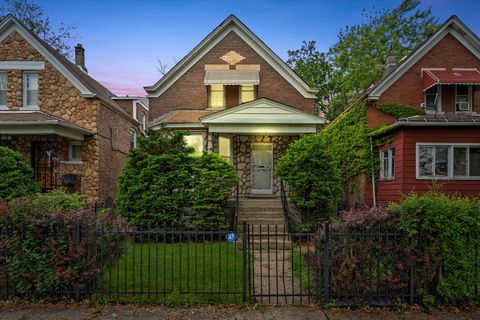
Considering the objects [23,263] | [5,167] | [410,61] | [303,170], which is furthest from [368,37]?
[23,263]

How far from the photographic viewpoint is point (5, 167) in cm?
1177

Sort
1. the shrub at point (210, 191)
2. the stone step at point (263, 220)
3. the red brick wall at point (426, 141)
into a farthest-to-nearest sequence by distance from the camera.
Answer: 1. the red brick wall at point (426, 141)
2. the stone step at point (263, 220)
3. the shrub at point (210, 191)

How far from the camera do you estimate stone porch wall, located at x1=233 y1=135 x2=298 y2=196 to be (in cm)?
1505

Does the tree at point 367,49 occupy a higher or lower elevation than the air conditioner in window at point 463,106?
higher

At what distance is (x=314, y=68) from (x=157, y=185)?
30.3 meters

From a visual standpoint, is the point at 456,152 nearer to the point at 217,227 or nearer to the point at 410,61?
the point at 410,61

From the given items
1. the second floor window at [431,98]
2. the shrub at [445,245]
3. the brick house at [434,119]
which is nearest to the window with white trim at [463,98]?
the brick house at [434,119]

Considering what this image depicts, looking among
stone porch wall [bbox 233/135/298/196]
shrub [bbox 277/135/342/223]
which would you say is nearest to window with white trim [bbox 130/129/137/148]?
stone porch wall [bbox 233/135/298/196]

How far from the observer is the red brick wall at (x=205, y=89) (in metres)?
16.3

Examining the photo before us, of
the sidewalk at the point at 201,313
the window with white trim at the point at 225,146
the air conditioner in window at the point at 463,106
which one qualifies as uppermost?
the air conditioner in window at the point at 463,106

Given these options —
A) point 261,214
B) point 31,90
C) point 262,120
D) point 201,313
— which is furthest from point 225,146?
point 201,313

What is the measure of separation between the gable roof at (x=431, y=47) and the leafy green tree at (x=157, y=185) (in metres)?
9.75

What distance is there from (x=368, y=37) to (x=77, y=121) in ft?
89.5

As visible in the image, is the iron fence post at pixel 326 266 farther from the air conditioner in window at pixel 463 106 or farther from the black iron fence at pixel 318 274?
the air conditioner in window at pixel 463 106
